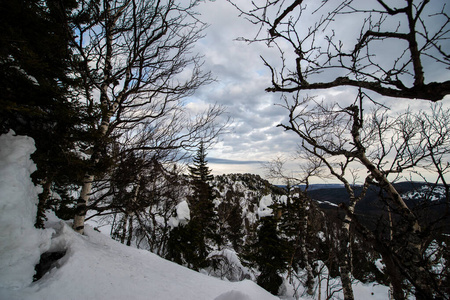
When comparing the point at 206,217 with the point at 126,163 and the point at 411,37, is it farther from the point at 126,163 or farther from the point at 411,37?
the point at 411,37

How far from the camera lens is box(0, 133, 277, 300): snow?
247 centimetres

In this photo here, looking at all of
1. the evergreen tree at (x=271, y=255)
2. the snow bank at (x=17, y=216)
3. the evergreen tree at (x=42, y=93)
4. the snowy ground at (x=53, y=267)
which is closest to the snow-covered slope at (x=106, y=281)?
the snowy ground at (x=53, y=267)

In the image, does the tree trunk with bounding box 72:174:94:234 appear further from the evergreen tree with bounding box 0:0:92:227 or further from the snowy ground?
the evergreen tree with bounding box 0:0:92:227

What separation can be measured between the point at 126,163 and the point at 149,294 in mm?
3014

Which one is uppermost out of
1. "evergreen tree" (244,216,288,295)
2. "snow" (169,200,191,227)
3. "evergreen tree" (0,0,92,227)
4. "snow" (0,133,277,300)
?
"evergreen tree" (0,0,92,227)

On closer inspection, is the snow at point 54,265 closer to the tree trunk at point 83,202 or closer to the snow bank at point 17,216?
the snow bank at point 17,216

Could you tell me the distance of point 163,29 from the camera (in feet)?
14.9

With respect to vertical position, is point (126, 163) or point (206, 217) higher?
point (126, 163)

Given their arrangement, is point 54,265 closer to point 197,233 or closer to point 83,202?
point 83,202

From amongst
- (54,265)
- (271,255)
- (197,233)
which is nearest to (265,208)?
(271,255)

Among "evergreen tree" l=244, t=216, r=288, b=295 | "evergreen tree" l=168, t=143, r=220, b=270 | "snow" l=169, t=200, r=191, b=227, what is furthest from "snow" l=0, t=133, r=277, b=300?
"snow" l=169, t=200, r=191, b=227

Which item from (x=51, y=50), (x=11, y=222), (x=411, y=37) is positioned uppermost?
(x=51, y=50)

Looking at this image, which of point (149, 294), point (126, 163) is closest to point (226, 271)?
point (149, 294)

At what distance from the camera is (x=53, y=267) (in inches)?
123
